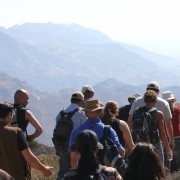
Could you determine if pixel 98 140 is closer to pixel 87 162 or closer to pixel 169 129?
pixel 87 162

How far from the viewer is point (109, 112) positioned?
616 centimetres

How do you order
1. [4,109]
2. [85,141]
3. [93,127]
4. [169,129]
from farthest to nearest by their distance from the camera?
[169,129] < [93,127] < [4,109] < [85,141]

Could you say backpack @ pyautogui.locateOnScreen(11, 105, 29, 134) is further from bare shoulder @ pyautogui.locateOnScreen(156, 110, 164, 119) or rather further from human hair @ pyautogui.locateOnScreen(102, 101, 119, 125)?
bare shoulder @ pyautogui.locateOnScreen(156, 110, 164, 119)

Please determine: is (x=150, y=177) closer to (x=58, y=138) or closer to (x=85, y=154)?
(x=85, y=154)

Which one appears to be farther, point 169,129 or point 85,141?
point 169,129

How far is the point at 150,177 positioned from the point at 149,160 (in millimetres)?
126

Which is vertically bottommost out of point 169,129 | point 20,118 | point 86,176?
point 169,129

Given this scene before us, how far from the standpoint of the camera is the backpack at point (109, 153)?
536 cm

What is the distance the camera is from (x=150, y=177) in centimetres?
345

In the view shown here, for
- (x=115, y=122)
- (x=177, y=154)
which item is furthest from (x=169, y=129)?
(x=115, y=122)

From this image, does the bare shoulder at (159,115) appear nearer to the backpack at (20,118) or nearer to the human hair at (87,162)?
the backpack at (20,118)

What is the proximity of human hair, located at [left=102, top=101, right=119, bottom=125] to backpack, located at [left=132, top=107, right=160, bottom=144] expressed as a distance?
0.85 metres

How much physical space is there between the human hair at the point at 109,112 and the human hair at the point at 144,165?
8.53ft

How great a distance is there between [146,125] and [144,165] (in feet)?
11.3
